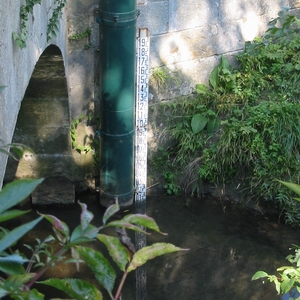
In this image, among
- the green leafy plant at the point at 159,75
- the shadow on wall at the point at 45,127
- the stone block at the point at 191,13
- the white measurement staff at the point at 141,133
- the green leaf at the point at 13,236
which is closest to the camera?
the green leaf at the point at 13,236

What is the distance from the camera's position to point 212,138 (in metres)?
5.61

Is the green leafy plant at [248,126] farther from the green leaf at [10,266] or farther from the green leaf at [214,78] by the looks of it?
the green leaf at [10,266]

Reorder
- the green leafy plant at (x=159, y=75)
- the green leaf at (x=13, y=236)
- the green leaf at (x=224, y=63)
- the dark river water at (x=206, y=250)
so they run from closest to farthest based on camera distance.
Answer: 1. the green leaf at (x=13, y=236)
2. the dark river water at (x=206, y=250)
3. the green leafy plant at (x=159, y=75)
4. the green leaf at (x=224, y=63)

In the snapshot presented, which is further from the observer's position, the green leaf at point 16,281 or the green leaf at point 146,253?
the green leaf at point 146,253

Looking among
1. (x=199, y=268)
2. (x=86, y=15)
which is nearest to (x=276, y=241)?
(x=199, y=268)

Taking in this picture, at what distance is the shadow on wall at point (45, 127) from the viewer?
4.92m

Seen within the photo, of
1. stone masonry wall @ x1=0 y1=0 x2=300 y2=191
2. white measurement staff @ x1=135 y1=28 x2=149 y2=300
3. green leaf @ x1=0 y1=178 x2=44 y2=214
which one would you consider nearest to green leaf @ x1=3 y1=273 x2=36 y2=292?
green leaf @ x1=0 y1=178 x2=44 y2=214

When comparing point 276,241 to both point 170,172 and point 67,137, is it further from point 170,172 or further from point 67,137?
point 67,137

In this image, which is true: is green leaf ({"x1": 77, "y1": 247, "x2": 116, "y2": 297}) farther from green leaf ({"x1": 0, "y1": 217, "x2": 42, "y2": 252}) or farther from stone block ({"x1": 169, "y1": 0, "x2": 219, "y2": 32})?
stone block ({"x1": 169, "y1": 0, "x2": 219, "y2": 32})

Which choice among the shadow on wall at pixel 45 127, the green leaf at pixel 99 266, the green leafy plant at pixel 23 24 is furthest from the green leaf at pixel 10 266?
the shadow on wall at pixel 45 127

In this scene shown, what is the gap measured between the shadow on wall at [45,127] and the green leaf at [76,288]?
384 cm

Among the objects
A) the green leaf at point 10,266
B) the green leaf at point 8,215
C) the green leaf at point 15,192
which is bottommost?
the green leaf at point 10,266

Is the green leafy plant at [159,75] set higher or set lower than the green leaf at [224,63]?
lower

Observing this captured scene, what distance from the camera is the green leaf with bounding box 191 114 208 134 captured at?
5.50 metres
